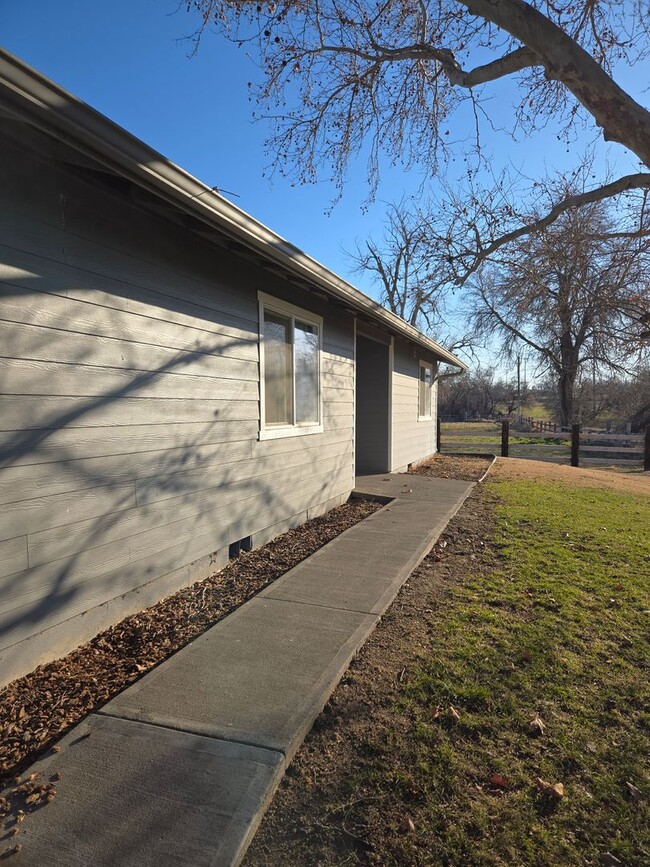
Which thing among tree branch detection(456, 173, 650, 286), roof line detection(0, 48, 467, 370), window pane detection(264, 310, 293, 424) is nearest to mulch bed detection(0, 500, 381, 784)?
window pane detection(264, 310, 293, 424)

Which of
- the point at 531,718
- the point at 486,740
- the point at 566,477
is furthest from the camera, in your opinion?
the point at 566,477

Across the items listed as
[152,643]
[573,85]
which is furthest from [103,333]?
[573,85]

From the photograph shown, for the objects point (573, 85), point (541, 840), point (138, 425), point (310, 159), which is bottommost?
point (541, 840)

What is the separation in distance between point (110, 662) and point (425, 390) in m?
12.3

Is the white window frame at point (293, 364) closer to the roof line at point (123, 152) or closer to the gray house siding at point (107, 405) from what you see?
the gray house siding at point (107, 405)

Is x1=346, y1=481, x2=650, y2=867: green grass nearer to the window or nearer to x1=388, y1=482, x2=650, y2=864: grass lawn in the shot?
x1=388, y1=482, x2=650, y2=864: grass lawn

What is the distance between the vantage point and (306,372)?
21.0 feet

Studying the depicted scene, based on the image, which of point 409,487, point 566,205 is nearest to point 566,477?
point 409,487

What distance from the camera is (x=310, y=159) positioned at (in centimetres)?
713

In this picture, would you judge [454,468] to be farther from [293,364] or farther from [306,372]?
[293,364]

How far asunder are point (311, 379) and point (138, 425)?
10.7ft

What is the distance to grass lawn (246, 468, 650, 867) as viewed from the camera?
1.87m

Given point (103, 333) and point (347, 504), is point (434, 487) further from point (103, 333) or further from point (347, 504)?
point (103, 333)

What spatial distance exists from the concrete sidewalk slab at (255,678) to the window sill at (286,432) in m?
2.06
